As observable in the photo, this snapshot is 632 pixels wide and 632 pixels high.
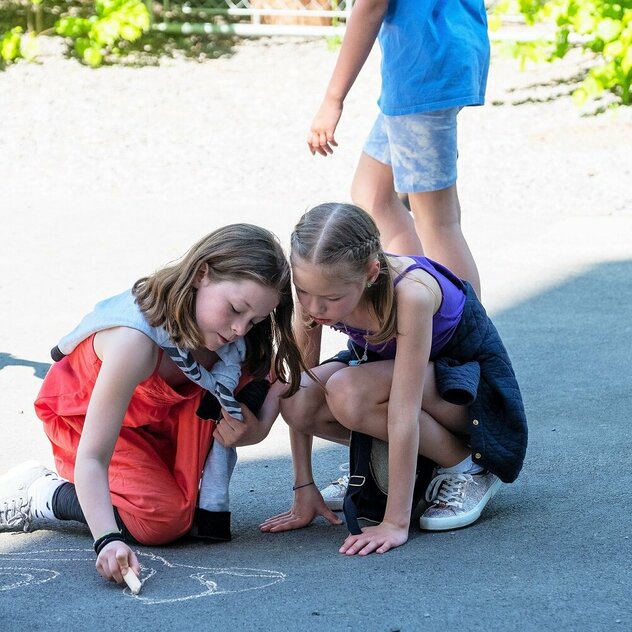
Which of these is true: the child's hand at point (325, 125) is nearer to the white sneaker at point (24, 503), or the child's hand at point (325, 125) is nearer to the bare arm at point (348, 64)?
the bare arm at point (348, 64)

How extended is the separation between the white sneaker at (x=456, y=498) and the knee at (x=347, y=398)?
0.26m

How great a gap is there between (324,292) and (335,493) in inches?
27.0

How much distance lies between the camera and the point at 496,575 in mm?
2240

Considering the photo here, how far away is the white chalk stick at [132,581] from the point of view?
2197 millimetres

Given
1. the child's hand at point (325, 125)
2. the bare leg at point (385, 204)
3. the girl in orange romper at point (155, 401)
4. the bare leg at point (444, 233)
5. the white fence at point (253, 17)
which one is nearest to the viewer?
the girl in orange romper at point (155, 401)

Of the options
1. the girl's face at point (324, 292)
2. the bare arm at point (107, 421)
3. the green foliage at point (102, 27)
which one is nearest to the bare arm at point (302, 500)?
the girl's face at point (324, 292)

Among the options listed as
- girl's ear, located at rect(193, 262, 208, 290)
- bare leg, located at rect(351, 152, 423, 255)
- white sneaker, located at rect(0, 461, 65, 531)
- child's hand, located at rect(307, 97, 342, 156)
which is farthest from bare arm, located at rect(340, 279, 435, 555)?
bare leg, located at rect(351, 152, 423, 255)

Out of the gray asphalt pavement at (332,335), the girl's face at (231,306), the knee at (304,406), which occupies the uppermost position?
the girl's face at (231,306)

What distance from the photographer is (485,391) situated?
2.63 meters

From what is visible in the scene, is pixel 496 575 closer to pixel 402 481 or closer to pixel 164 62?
pixel 402 481

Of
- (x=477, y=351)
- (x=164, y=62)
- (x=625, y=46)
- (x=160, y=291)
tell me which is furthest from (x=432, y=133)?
(x=164, y=62)

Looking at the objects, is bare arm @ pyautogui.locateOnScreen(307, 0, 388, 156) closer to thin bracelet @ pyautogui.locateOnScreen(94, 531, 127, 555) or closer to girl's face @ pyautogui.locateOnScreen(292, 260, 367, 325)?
girl's face @ pyautogui.locateOnScreen(292, 260, 367, 325)

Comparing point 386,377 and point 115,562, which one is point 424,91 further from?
point 115,562

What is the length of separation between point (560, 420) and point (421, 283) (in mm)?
1036
